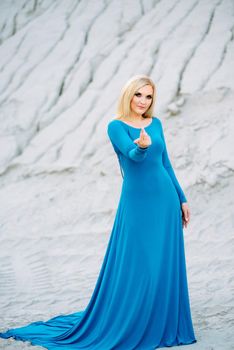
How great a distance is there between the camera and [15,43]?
371 inches

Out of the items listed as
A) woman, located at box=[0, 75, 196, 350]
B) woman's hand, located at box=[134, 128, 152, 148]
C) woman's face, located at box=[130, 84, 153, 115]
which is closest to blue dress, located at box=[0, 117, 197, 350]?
woman, located at box=[0, 75, 196, 350]

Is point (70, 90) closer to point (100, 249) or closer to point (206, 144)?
point (206, 144)

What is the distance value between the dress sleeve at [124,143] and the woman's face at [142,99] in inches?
5.1

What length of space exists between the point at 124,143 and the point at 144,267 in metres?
0.64

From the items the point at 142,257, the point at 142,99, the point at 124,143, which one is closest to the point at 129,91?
the point at 142,99

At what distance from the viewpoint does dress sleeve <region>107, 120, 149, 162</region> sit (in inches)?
106

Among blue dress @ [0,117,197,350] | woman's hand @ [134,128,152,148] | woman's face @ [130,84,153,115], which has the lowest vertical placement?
blue dress @ [0,117,197,350]

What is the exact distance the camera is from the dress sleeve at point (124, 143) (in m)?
2.69

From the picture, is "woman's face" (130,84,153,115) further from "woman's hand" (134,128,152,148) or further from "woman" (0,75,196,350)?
"woman's hand" (134,128,152,148)

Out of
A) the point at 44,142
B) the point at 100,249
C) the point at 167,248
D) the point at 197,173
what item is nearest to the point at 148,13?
the point at 44,142

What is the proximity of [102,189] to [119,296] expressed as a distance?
380 cm

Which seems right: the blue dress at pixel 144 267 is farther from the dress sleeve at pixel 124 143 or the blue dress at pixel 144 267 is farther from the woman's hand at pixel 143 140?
the woman's hand at pixel 143 140

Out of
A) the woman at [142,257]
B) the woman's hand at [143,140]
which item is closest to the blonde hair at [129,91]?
the woman at [142,257]

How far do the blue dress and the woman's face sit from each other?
10cm
